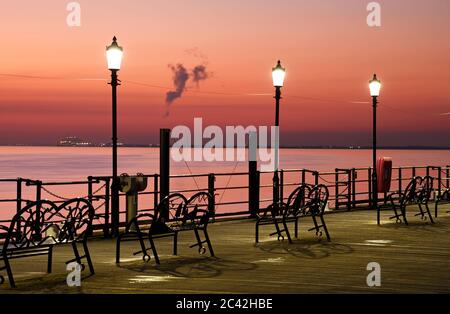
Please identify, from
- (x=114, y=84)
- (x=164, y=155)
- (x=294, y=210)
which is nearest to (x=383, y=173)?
(x=164, y=155)

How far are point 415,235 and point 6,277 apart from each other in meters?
6.49

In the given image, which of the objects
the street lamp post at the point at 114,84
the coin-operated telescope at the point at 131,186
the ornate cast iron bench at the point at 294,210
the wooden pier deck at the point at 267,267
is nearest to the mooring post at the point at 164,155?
the coin-operated telescope at the point at 131,186

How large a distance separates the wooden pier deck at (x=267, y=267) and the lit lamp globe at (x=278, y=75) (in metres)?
A: 3.89

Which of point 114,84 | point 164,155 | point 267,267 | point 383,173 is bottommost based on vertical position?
point 267,267

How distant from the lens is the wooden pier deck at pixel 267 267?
7844mm

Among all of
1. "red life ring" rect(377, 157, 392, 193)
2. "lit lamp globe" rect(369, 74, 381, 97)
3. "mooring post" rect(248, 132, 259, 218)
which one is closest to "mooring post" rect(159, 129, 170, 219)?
"mooring post" rect(248, 132, 259, 218)

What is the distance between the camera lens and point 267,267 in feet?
29.9

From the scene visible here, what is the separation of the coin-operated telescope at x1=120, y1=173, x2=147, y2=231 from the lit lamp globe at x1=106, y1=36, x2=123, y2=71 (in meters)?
1.59

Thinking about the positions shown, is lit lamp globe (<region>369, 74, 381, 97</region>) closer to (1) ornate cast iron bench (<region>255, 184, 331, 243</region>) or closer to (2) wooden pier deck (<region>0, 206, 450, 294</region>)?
(2) wooden pier deck (<region>0, 206, 450, 294</region>)

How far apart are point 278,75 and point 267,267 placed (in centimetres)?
713

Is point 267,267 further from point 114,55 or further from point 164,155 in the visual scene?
point 114,55
